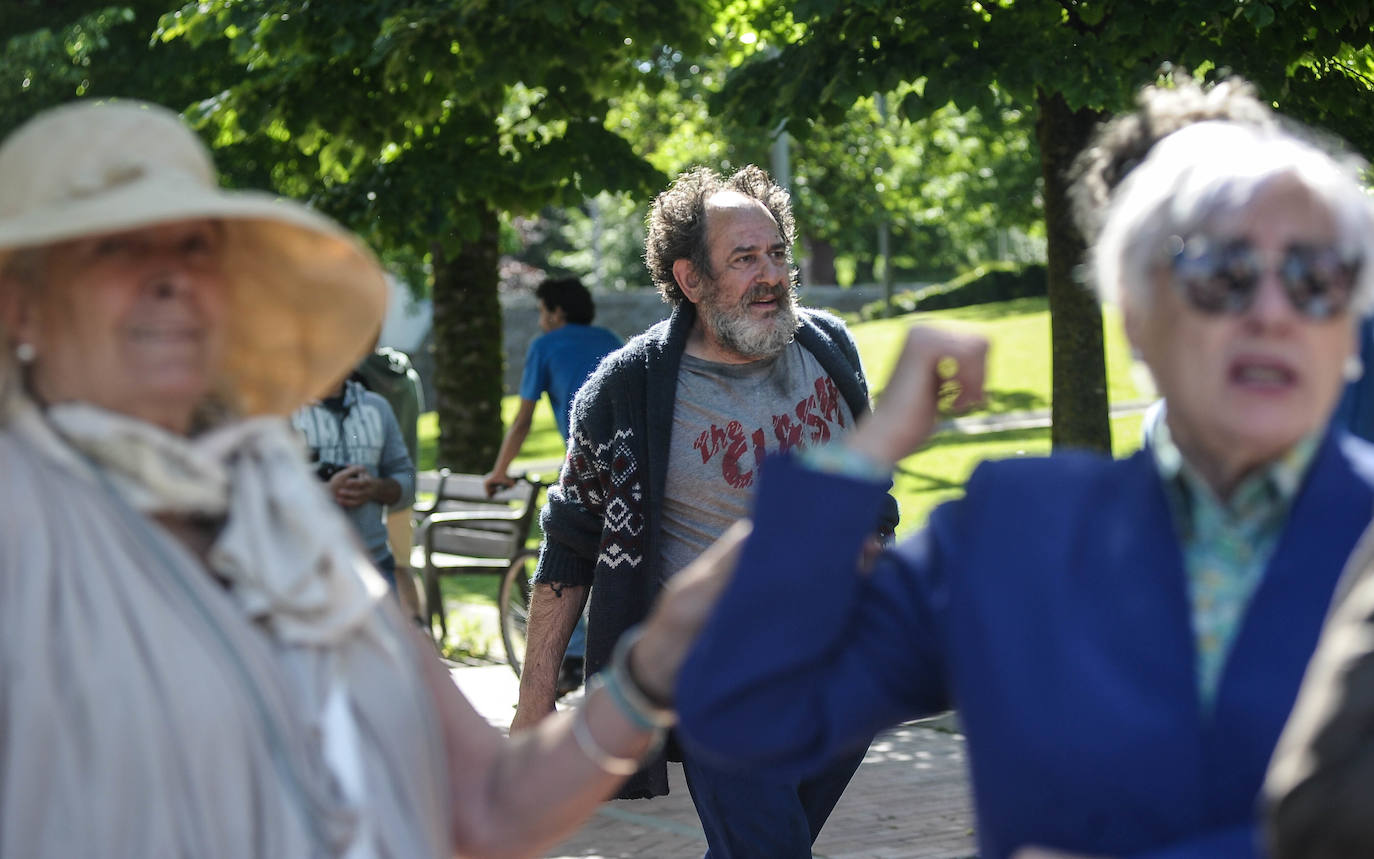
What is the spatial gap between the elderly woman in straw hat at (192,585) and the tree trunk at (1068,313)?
23.0ft

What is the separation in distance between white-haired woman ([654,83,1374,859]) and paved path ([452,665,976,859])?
4201 millimetres

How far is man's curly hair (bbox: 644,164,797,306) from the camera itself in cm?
516

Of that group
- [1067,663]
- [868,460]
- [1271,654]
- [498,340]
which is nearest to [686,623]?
[868,460]

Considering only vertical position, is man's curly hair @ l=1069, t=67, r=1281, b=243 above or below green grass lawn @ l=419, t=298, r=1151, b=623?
above

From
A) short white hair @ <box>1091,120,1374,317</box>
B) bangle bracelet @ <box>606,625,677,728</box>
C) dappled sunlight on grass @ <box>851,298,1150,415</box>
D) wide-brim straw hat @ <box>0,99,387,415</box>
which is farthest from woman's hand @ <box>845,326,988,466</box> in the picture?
dappled sunlight on grass @ <box>851,298,1150,415</box>

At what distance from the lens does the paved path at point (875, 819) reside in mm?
6230

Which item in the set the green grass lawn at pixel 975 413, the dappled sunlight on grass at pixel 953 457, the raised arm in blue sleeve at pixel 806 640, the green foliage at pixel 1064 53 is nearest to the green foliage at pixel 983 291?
the green grass lawn at pixel 975 413

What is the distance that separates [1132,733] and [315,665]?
0.94 metres

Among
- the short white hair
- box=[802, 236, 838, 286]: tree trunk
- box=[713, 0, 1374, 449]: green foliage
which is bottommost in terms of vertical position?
box=[802, 236, 838, 286]: tree trunk

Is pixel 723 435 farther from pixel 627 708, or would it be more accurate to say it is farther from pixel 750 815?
pixel 627 708

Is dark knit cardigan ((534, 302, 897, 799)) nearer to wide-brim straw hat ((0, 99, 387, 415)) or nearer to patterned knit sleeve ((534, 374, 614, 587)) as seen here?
Result: patterned knit sleeve ((534, 374, 614, 587))

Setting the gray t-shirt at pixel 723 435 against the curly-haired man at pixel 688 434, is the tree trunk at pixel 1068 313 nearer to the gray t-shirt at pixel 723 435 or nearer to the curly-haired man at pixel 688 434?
the curly-haired man at pixel 688 434

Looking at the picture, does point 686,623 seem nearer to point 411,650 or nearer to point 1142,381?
point 411,650

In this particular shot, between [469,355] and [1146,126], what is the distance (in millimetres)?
10362
